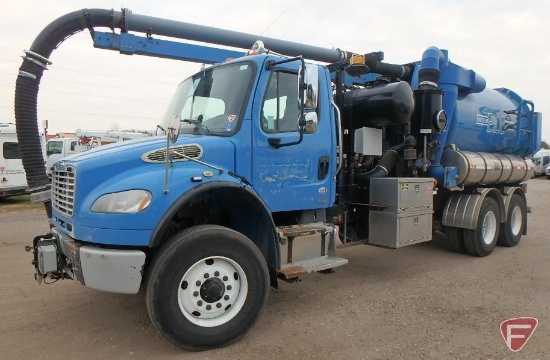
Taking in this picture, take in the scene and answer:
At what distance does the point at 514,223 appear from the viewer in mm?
8766

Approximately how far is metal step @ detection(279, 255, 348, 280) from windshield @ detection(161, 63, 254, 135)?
1.54m

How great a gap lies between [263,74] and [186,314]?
2460 mm

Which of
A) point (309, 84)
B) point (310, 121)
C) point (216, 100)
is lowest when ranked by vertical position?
point (310, 121)

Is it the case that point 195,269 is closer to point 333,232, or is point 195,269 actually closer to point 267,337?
point 267,337

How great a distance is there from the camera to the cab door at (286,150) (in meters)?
4.49

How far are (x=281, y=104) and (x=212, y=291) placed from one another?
2020 mm

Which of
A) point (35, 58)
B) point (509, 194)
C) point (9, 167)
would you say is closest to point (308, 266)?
point (35, 58)

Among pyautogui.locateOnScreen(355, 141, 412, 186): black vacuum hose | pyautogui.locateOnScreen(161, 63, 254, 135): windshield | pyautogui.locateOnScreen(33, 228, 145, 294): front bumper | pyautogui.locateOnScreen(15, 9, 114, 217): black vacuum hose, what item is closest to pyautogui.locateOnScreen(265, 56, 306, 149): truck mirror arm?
pyautogui.locateOnScreen(161, 63, 254, 135): windshield

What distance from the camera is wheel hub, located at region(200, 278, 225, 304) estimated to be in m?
3.93

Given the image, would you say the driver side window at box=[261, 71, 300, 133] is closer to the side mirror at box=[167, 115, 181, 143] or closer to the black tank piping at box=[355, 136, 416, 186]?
the side mirror at box=[167, 115, 181, 143]

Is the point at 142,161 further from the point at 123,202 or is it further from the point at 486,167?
the point at 486,167

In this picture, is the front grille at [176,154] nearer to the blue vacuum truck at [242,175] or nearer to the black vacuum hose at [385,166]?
the blue vacuum truck at [242,175]

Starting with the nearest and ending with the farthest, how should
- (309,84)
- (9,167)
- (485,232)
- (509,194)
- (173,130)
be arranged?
(173,130), (309,84), (485,232), (509,194), (9,167)

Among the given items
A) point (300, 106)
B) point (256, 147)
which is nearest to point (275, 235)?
point (256, 147)
